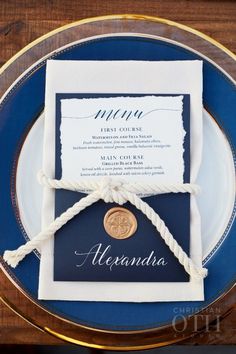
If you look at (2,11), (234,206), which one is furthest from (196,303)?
(2,11)

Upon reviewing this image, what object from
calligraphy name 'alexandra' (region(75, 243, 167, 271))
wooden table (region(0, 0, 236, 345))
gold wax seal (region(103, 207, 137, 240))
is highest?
wooden table (region(0, 0, 236, 345))

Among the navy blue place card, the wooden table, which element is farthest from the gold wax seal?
the wooden table

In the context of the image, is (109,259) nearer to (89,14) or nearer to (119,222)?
(119,222)

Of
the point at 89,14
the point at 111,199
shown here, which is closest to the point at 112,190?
the point at 111,199

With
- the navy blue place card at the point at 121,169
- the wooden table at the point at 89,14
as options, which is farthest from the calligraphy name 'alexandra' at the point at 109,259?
the wooden table at the point at 89,14

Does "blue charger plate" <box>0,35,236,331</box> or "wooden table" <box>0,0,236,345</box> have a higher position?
"wooden table" <box>0,0,236,345</box>

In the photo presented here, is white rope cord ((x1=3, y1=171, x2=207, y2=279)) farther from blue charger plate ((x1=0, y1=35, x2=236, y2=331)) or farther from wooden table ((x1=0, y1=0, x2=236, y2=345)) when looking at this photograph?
wooden table ((x1=0, y1=0, x2=236, y2=345))

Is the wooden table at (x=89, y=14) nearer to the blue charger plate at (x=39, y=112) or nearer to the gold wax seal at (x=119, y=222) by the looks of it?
the blue charger plate at (x=39, y=112)

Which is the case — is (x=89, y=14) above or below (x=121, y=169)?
above
